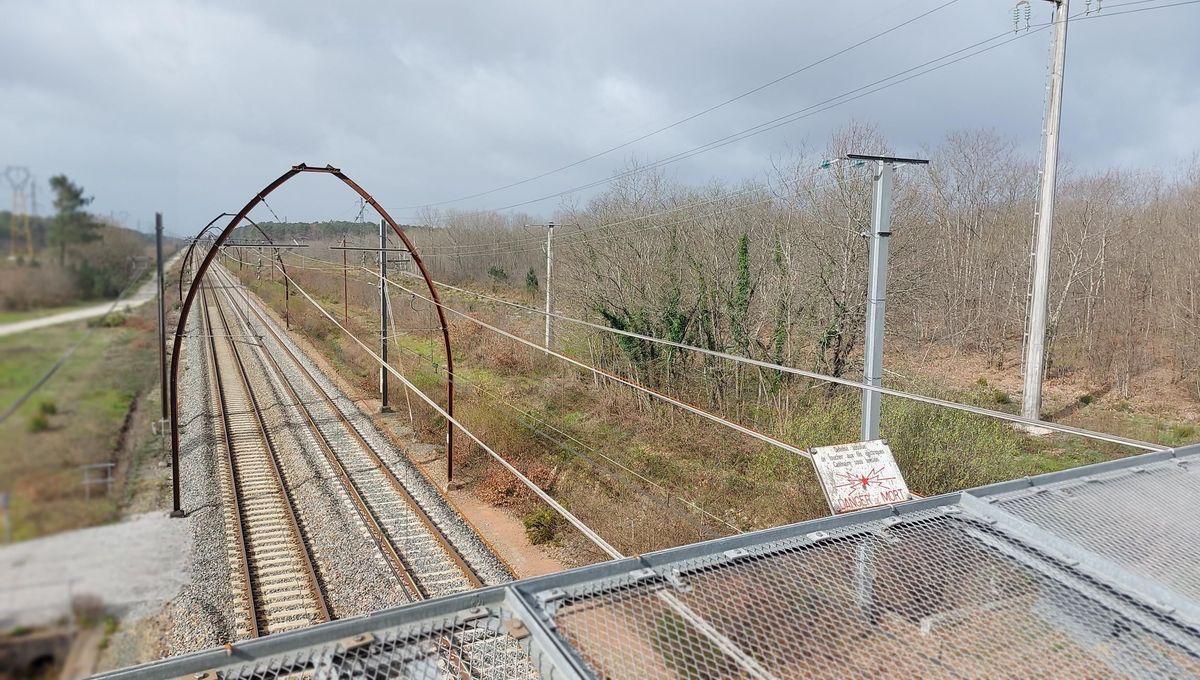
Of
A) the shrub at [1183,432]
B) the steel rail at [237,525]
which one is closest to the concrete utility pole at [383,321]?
the steel rail at [237,525]

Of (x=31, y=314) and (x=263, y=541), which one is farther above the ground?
(x=31, y=314)

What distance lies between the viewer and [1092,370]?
20.8 metres

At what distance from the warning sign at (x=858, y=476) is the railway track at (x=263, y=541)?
5.14 m

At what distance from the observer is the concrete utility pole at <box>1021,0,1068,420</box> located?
14.0 m

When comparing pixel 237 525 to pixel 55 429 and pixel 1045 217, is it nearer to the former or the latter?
pixel 55 429

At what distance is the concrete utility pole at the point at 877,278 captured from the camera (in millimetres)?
5168

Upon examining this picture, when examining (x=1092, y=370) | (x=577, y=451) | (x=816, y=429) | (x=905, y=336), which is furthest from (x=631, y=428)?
(x=1092, y=370)

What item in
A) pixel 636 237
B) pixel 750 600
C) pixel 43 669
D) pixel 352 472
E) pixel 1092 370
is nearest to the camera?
pixel 43 669

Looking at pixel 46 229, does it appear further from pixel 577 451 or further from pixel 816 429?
pixel 577 451

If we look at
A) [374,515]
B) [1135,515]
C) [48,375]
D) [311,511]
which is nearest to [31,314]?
[48,375]

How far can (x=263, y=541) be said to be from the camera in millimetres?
9297

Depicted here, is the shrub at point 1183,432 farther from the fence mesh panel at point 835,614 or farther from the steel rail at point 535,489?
the fence mesh panel at point 835,614

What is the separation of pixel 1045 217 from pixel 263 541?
1579 cm

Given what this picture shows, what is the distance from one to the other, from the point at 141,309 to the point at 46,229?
234 cm
